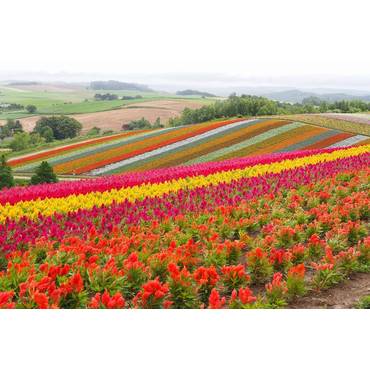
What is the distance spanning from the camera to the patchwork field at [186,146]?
3753cm

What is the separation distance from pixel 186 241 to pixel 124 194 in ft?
14.6

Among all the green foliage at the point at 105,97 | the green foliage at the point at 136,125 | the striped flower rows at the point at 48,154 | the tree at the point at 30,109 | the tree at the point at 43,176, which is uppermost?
the green foliage at the point at 105,97

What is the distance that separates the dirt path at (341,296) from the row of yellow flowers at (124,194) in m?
5.71

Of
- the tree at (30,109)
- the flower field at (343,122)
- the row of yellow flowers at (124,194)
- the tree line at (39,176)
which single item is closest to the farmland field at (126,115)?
the tree at (30,109)

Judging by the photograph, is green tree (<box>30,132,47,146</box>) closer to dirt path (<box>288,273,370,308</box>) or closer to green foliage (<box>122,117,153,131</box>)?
green foliage (<box>122,117,153,131</box>)

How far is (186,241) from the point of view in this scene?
909 cm

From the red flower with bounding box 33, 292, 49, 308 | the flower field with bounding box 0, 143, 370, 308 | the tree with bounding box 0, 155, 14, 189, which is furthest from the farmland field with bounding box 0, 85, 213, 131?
the red flower with bounding box 33, 292, 49, 308

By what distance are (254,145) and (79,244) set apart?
33.7 metres

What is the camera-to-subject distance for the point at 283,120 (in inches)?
1961

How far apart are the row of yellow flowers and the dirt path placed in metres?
5.71

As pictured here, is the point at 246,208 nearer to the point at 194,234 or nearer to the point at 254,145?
the point at 194,234

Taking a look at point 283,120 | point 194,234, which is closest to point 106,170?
point 283,120

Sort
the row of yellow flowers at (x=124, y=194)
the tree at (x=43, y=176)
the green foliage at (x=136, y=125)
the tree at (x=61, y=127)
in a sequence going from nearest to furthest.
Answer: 1. the row of yellow flowers at (x=124, y=194)
2. the tree at (x=43, y=176)
3. the tree at (x=61, y=127)
4. the green foliage at (x=136, y=125)

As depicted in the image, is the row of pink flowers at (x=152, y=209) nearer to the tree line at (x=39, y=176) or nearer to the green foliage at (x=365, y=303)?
the green foliage at (x=365, y=303)
